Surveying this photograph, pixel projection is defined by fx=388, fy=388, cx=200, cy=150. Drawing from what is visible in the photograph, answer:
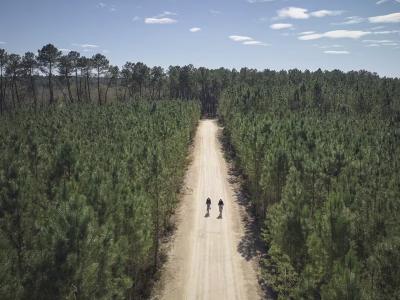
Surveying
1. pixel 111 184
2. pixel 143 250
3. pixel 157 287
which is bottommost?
pixel 157 287

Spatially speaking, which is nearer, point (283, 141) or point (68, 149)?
point (68, 149)

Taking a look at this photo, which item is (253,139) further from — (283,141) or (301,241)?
(301,241)

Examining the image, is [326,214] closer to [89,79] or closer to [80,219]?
[80,219]

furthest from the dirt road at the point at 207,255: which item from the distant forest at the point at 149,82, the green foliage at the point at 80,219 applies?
the distant forest at the point at 149,82

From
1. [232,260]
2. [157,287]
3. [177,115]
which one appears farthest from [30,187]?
[177,115]

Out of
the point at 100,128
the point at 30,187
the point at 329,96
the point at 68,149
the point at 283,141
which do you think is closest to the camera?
the point at 30,187

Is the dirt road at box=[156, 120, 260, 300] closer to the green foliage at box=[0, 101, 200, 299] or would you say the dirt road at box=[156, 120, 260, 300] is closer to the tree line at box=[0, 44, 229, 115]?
the green foliage at box=[0, 101, 200, 299]

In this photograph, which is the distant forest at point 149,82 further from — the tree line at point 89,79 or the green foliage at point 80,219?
the green foliage at point 80,219
